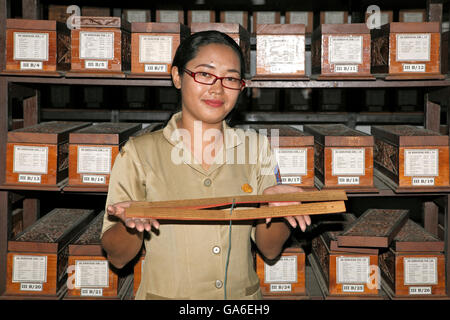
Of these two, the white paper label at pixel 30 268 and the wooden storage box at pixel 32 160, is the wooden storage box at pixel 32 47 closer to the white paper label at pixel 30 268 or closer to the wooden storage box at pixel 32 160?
the wooden storage box at pixel 32 160

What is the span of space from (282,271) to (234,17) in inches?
57.9

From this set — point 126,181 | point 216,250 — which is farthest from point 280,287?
point 126,181

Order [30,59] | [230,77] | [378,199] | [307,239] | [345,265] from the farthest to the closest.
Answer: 1. [378,199]
2. [307,239]
3. [345,265]
4. [30,59]
5. [230,77]

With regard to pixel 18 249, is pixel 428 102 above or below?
above

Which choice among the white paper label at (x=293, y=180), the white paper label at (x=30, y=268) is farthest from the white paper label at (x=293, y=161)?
the white paper label at (x=30, y=268)

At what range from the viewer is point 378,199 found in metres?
4.73

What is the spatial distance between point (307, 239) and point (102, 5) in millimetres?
1787

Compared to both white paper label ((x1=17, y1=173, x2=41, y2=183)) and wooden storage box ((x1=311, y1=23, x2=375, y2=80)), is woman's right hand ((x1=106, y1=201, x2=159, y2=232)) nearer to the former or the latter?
white paper label ((x1=17, y1=173, x2=41, y2=183))

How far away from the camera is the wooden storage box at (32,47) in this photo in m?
→ 1.64

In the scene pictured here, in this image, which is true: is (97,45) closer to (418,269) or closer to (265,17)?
(265,17)

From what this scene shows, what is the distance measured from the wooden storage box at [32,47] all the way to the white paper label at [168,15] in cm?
76

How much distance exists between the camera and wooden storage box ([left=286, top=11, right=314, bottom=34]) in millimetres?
2391
